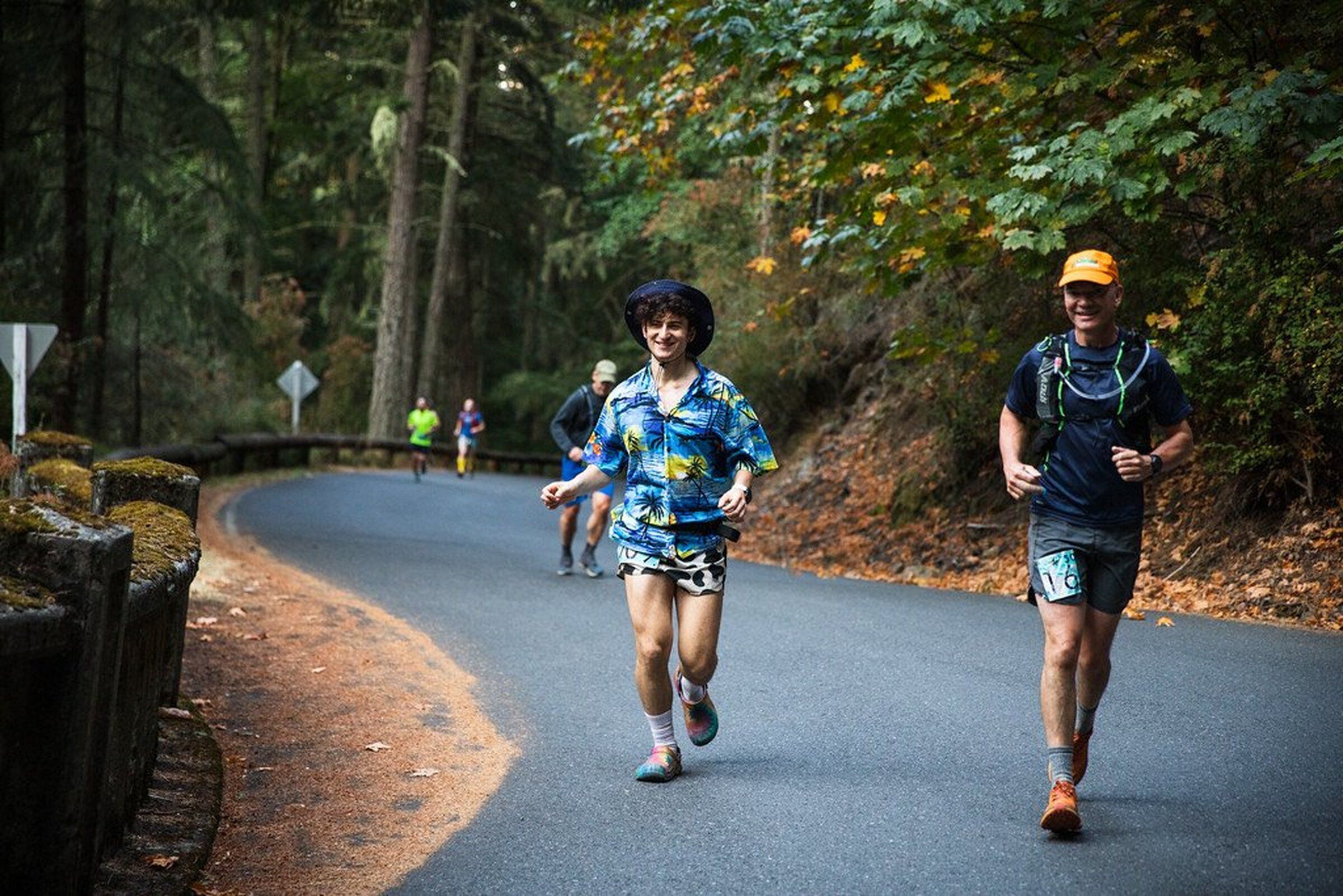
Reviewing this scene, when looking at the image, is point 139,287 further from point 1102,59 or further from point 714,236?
point 1102,59

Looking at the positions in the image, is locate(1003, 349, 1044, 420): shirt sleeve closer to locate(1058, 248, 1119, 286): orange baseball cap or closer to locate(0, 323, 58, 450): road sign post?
locate(1058, 248, 1119, 286): orange baseball cap

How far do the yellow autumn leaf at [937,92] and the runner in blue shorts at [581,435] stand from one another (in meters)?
3.34

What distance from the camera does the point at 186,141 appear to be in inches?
888

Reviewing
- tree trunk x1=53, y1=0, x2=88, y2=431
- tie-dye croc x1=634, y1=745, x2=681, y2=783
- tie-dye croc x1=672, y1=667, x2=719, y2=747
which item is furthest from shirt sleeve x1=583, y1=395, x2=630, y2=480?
tree trunk x1=53, y1=0, x2=88, y2=431

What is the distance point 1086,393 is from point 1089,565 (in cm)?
64

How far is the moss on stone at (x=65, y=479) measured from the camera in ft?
27.6

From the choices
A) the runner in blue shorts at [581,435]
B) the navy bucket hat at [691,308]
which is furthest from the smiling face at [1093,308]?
the runner in blue shorts at [581,435]

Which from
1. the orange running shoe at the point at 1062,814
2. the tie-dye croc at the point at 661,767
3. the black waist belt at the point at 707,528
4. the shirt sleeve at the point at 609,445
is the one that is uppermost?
the shirt sleeve at the point at 609,445

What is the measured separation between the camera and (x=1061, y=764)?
522 cm

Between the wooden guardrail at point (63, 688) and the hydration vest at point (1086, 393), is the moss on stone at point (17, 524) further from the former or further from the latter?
the hydration vest at point (1086, 393)

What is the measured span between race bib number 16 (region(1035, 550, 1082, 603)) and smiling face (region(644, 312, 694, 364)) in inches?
67.4

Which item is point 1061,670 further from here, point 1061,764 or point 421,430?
point 421,430

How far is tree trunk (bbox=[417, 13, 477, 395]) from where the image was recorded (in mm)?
36281

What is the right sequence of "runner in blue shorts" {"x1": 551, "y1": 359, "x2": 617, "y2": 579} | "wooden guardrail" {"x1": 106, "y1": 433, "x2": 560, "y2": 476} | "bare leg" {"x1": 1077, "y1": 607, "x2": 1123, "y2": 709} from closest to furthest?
"bare leg" {"x1": 1077, "y1": 607, "x2": 1123, "y2": 709} < "runner in blue shorts" {"x1": 551, "y1": 359, "x2": 617, "y2": 579} < "wooden guardrail" {"x1": 106, "y1": 433, "x2": 560, "y2": 476}
